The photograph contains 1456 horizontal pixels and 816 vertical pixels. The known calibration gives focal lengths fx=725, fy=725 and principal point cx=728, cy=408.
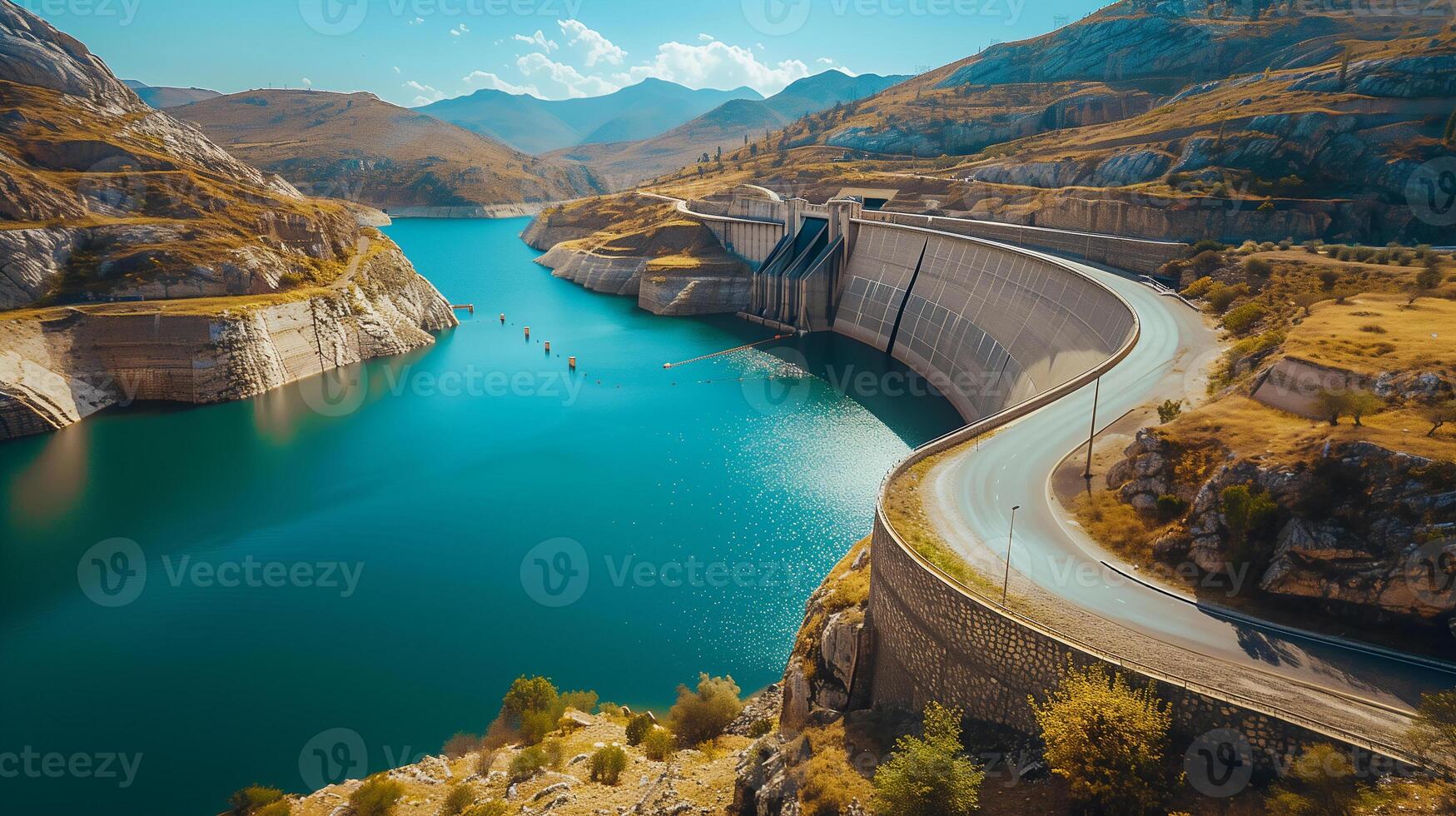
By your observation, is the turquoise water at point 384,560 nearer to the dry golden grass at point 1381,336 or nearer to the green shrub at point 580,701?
the green shrub at point 580,701

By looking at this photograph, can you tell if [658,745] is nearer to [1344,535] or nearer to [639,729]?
[639,729]

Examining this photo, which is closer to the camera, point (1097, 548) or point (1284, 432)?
point (1284, 432)

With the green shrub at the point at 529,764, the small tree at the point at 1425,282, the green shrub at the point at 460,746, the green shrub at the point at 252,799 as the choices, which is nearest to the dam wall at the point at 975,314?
the small tree at the point at 1425,282

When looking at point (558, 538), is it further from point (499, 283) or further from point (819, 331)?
point (499, 283)

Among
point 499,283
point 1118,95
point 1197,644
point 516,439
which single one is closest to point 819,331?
point 516,439

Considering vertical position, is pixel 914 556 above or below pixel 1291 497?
below

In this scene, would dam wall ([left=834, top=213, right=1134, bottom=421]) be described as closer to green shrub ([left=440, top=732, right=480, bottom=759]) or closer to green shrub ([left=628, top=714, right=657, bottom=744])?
green shrub ([left=628, top=714, right=657, bottom=744])

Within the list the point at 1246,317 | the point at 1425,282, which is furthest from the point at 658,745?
the point at 1425,282
